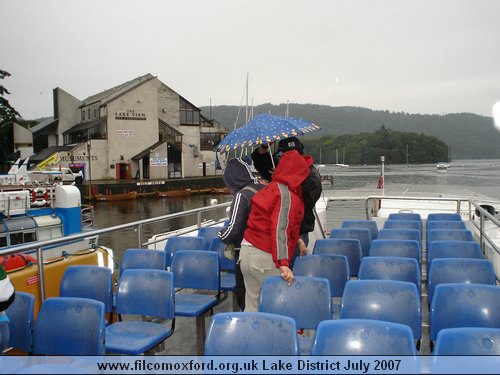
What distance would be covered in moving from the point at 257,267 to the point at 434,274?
1.48 metres

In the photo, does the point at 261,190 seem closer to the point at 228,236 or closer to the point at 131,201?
the point at 228,236

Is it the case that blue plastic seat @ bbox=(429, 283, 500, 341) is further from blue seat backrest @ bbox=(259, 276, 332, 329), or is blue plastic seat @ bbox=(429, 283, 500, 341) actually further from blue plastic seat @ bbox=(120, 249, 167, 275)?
blue plastic seat @ bbox=(120, 249, 167, 275)

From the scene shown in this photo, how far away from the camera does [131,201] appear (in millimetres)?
38312

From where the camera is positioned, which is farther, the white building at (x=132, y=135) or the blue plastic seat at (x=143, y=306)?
the white building at (x=132, y=135)

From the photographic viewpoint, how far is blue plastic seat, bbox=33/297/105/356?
2773 mm

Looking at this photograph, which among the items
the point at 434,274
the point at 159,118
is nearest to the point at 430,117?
the point at 159,118

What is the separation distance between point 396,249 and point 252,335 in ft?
8.40

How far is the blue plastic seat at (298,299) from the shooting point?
301 centimetres

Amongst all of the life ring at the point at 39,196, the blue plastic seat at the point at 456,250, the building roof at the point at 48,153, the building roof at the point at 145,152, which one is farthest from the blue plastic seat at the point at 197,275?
the building roof at the point at 48,153

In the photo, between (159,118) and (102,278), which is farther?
(159,118)

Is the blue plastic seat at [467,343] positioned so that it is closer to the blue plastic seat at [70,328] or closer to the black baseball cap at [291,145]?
the black baseball cap at [291,145]

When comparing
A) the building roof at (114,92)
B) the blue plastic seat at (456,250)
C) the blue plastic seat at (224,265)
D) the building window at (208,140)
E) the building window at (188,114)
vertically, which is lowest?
the blue plastic seat at (224,265)

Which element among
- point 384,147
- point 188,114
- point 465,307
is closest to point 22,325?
point 465,307

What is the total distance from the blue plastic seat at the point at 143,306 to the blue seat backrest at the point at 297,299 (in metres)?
0.79
